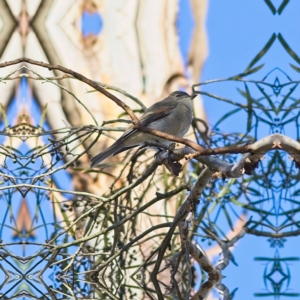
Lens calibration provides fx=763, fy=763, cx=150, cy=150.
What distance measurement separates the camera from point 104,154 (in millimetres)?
4633

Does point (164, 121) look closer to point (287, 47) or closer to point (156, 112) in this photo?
point (156, 112)

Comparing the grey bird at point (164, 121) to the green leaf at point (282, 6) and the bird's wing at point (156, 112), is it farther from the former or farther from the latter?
the green leaf at point (282, 6)

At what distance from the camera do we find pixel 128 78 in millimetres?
7305

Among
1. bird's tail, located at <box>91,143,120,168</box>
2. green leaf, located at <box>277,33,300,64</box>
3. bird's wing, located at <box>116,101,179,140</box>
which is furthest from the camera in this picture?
bird's wing, located at <box>116,101,179,140</box>

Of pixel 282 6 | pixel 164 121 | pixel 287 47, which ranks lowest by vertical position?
pixel 164 121

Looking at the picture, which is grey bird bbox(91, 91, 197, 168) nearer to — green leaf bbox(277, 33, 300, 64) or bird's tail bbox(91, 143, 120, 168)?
bird's tail bbox(91, 143, 120, 168)

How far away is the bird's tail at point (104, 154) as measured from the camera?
458 cm

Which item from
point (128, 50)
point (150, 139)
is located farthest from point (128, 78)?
point (150, 139)

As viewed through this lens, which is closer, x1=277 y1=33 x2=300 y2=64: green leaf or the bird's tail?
the bird's tail

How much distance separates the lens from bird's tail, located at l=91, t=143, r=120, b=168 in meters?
4.58

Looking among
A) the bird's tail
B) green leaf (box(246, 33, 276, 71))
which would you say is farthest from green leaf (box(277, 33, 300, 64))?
the bird's tail

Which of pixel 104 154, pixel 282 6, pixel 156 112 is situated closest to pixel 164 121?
pixel 156 112

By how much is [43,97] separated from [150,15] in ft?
4.36

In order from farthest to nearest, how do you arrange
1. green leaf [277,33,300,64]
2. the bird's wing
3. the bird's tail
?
the bird's wing < green leaf [277,33,300,64] < the bird's tail
